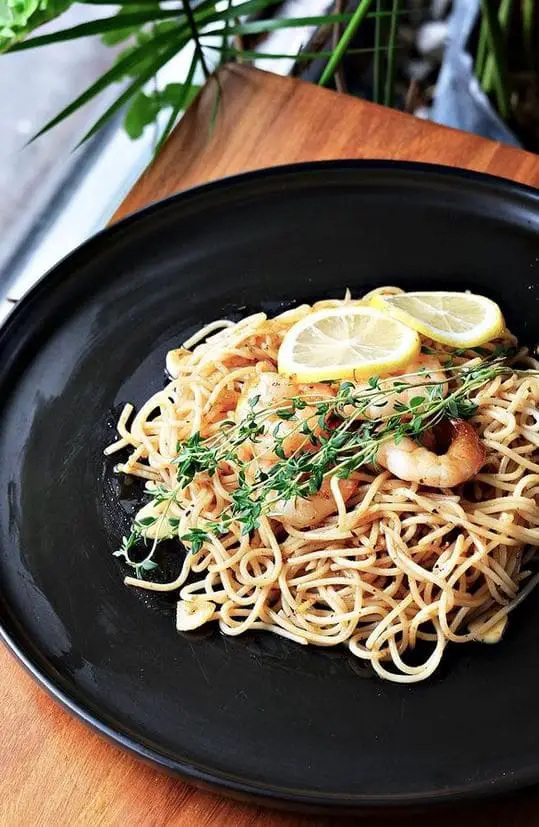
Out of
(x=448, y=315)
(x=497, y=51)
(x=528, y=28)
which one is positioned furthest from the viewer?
(x=528, y=28)

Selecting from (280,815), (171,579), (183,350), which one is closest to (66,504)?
(171,579)

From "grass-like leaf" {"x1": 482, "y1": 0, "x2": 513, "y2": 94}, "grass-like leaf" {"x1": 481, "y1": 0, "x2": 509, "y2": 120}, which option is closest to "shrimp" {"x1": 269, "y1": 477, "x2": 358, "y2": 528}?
"grass-like leaf" {"x1": 481, "y1": 0, "x2": 509, "y2": 120}

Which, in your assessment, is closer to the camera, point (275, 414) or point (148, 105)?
point (275, 414)

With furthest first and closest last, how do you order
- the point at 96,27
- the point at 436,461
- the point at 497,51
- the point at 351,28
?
the point at 497,51, the point at 351,28, the point at 96,27, the point at 436,461

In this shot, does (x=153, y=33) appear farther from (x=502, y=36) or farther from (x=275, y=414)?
(x=275, y=414)

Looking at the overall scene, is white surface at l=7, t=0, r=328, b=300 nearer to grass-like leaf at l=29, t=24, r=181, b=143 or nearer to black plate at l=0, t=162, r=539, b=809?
grass-like leaf at l=29, t=24, r=181, b=143

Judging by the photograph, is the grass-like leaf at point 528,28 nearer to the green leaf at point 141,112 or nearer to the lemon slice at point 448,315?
the green leaf at point 141,112

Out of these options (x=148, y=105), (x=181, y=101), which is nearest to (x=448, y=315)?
(x=181, y=101)
